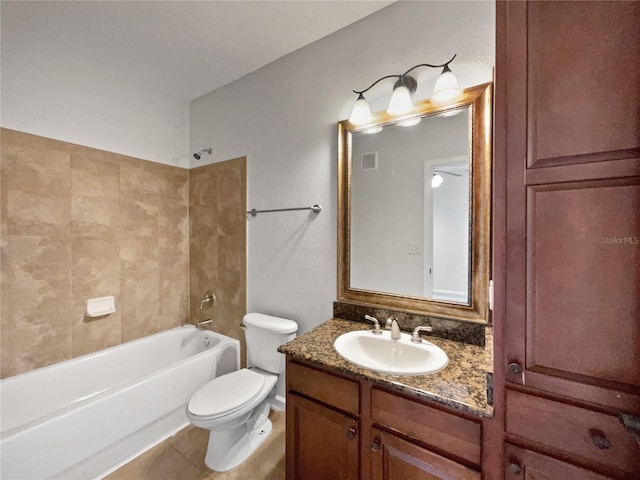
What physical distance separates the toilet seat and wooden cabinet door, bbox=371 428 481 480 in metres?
0.84

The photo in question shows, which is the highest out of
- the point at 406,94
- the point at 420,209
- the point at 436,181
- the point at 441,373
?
the point at 406,94

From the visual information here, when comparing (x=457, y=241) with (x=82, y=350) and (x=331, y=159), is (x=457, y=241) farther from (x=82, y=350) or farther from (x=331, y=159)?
(x=82, y=350)

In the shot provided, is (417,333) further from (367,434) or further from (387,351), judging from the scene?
(367,434)

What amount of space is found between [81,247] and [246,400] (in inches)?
64.5

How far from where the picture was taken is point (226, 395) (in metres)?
1.53

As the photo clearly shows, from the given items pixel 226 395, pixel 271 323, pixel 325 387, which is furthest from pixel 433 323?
pixel 226 395

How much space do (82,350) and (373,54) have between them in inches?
111

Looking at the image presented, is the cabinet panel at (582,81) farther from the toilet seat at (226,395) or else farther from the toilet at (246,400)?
the toilet seat at (226,395)

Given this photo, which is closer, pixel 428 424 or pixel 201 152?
pixel 428 424

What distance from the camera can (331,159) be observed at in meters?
1.64

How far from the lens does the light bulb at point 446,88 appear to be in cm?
120

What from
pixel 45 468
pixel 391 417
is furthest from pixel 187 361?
pixel 391 417

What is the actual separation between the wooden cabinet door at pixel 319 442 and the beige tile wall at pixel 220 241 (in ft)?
3.60

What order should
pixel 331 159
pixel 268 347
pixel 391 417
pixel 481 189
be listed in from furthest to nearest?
1. pixel 268 347
2. pixel 331 159
3. pixel 481 189
4. pixel 391 417
